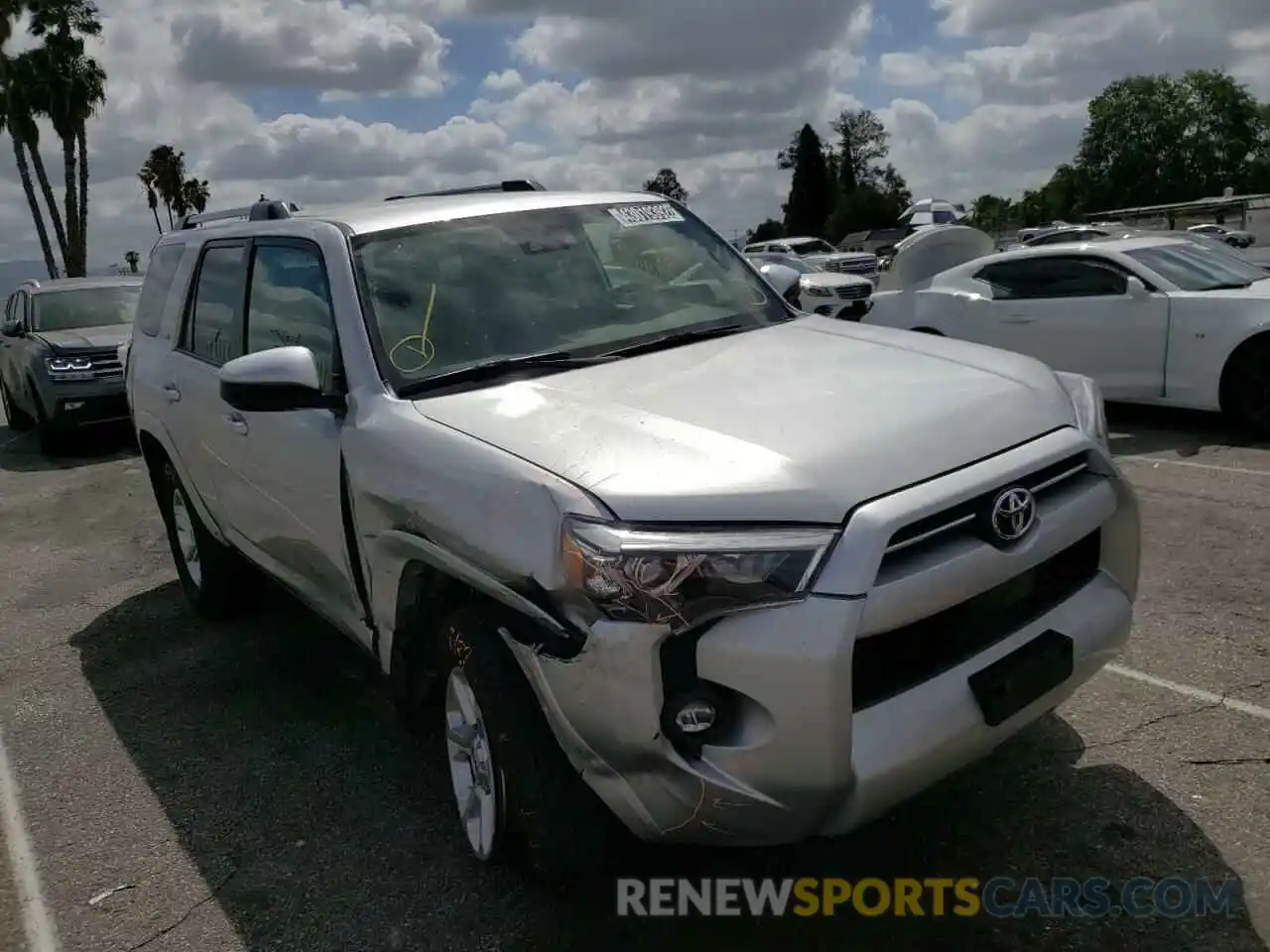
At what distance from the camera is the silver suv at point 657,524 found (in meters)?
2.31

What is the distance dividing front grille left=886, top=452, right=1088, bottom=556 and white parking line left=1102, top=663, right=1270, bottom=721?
1470mm

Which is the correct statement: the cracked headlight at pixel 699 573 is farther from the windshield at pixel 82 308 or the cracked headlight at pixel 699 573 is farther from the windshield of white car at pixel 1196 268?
the windshield at pixel 82 308

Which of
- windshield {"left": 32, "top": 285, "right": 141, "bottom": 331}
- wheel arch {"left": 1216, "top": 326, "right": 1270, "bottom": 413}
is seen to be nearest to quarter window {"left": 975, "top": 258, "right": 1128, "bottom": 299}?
wheel arch {"left": 1216, "top": 326, "right": 1270, "bottom": 413}

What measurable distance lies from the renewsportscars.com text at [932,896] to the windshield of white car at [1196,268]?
6.67m

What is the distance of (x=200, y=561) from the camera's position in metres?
5.39

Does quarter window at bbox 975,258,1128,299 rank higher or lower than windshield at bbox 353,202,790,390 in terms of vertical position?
lower

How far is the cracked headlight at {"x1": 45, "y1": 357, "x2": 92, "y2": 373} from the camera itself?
11094mm

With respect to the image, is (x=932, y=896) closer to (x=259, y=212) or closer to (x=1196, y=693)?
(x=1196, y=693)

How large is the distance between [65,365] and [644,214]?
8884mm

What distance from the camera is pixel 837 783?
7.61 ft

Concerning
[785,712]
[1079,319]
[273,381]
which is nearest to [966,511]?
[785,712]

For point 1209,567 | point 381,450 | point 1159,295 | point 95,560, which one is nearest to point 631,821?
point 381,450

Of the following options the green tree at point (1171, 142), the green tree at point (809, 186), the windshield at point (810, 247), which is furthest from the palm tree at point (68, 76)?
the green tree at point (1171, 142)

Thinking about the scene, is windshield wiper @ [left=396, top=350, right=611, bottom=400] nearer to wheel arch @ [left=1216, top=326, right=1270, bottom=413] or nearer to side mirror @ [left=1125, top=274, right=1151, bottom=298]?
wheel arch @ [left=1216, top=326, right=1270, bottom=413]
